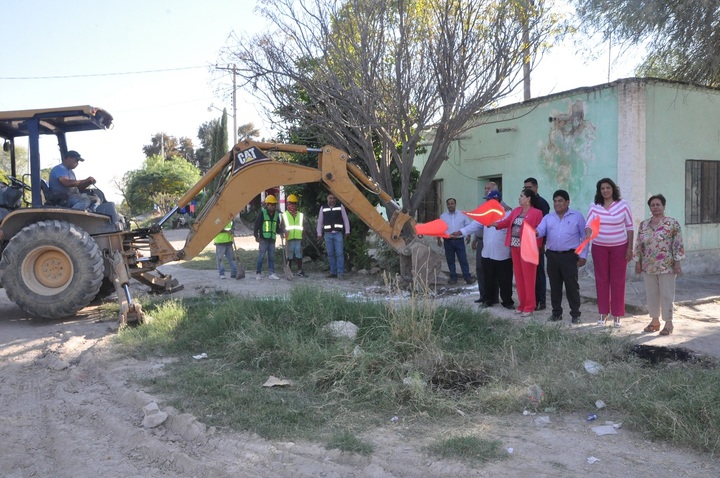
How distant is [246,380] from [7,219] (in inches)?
185

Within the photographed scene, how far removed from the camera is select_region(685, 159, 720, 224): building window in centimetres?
1142

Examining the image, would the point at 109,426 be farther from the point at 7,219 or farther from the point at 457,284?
the point at 457,284

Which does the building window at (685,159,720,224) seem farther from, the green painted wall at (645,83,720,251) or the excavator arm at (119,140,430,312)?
the excavator arm at (119,140,430,312)

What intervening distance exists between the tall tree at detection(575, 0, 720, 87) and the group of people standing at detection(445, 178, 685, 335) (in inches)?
192

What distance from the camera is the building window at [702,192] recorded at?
11.4 m

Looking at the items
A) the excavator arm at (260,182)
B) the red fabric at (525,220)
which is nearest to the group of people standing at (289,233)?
the excavator arm at (260,182)

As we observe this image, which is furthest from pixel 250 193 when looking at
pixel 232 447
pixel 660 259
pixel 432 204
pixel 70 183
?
pixel 432 204

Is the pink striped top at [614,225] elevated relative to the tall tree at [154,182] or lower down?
lower down

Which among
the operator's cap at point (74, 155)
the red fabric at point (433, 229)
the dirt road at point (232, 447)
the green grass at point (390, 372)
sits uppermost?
the operator's cap at point (74, 155)

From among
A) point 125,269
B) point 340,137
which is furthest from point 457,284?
point 125,269

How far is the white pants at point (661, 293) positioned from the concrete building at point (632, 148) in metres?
3.74

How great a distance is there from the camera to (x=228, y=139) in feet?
141

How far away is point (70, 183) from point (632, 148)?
8.96m

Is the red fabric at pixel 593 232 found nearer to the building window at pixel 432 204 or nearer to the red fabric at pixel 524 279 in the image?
the red fabric at pixel 524 279
